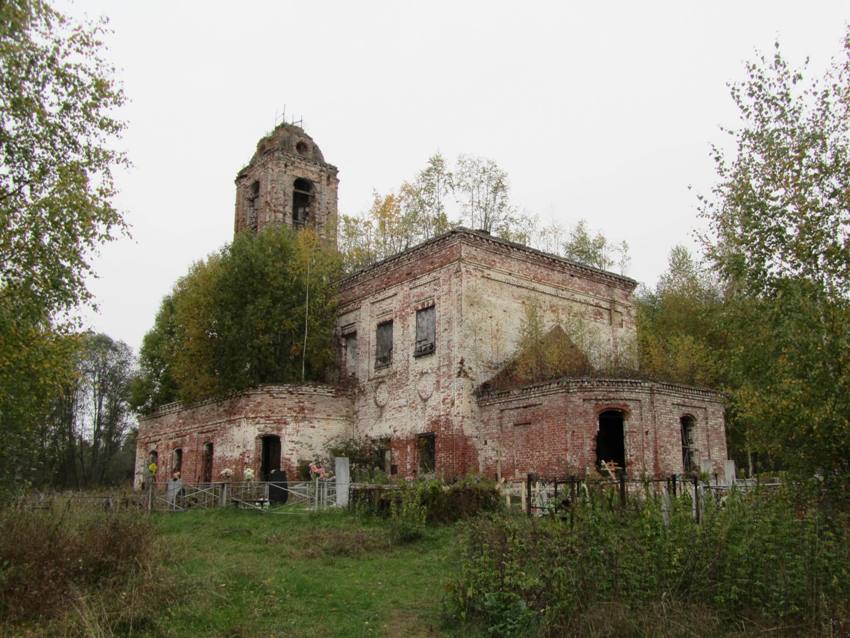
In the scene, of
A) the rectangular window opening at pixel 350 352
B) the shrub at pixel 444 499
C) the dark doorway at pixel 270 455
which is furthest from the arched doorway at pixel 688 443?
the dark doorway at pixel 270 455

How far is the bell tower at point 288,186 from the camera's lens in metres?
35.8

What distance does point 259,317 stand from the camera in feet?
89.1

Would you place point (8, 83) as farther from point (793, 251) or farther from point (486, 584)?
point (793, 251)

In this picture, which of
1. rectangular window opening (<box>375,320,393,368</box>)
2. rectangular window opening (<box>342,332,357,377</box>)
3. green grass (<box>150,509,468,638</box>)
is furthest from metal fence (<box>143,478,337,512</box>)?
rectangular window opening (<box>342,332,357,377</box>)

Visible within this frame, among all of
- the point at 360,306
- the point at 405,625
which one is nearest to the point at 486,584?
the point at 405,625

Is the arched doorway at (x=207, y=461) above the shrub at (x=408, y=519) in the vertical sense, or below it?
above

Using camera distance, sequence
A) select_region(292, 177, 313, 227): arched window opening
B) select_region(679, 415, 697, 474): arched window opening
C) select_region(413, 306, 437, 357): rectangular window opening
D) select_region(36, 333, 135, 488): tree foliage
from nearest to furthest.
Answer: select_region(679, 415, 697, 474): arched window opening → select_region(413, 306, 437, 357): rectangular window opening → select_region(292, 177, 313, 227): arched window opening → select_region(36, 333, 135, 488): tree foliage

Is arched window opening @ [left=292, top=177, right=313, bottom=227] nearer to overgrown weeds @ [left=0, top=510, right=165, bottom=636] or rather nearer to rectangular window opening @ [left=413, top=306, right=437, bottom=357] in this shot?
rectangular window opening @ [left=413, top=306, right=437, bottom=357]

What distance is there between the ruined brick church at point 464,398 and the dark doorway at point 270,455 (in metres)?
0.04

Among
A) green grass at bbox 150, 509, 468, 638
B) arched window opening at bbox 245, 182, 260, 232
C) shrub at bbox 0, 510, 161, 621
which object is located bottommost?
green grass at bbox 150, 509, 468, 638

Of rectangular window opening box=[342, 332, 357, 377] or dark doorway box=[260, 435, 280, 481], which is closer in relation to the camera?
dark doorway box=[260, 435, 280, 481]

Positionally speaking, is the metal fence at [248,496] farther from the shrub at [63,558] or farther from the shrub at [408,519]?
the shrub at [63,558]

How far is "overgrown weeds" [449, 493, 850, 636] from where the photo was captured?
7.79m

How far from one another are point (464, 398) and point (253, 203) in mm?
19310
